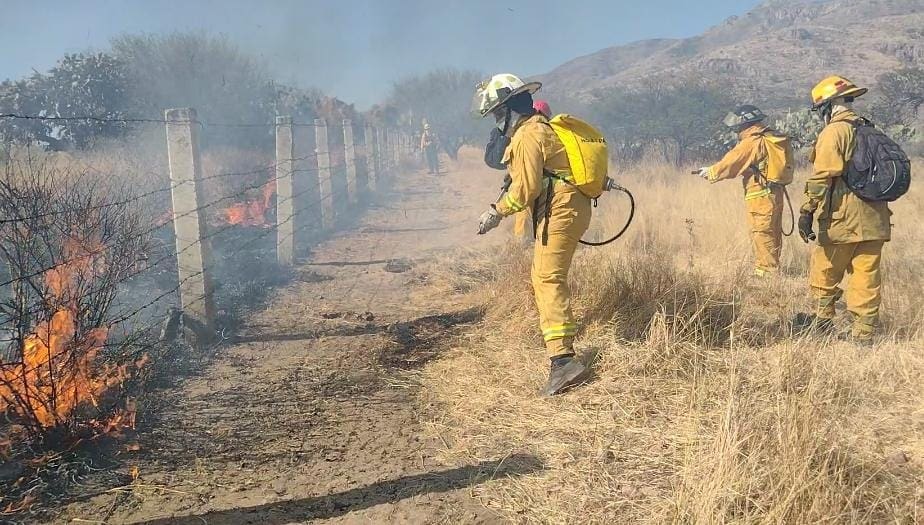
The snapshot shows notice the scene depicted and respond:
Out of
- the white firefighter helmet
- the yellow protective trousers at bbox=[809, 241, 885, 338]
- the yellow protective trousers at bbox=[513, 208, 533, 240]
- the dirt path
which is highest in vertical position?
the white firefighter helmet

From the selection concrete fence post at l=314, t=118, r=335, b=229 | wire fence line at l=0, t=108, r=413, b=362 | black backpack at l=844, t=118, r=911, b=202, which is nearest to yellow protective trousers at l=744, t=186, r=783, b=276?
black backpack at l=844, t=118, r=911, b=202

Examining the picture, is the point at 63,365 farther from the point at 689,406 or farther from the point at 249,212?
the point at 249,212

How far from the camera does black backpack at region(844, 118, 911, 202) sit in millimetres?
4398

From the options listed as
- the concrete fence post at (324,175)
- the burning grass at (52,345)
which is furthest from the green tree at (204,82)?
the burning grass at (52,345)

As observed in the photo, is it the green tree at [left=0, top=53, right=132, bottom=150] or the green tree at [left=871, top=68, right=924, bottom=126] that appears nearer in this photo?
the green tree at [left=0, top=53, right=132, bottom=150]

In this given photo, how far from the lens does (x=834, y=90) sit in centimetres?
469

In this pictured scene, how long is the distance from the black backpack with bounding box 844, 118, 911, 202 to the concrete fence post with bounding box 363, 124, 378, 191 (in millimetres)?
12944

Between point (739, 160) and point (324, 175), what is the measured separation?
6.93m

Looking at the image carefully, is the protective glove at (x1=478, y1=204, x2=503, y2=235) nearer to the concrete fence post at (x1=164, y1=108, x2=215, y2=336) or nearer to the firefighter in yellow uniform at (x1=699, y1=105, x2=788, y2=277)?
the concrete fence post at (x1=164, y1=108, x2=215, y2=336)

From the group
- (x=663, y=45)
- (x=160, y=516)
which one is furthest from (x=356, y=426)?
(x=663, y=45)

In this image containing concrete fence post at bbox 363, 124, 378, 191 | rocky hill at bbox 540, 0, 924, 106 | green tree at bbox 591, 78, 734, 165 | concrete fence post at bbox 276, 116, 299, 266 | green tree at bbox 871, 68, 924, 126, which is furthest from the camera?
rocky hill at bbox 540, 0, 924, 106

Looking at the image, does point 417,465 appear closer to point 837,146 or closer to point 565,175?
point 565,175

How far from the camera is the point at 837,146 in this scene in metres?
4.54

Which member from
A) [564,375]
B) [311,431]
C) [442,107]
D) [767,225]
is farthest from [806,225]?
[442,107]
